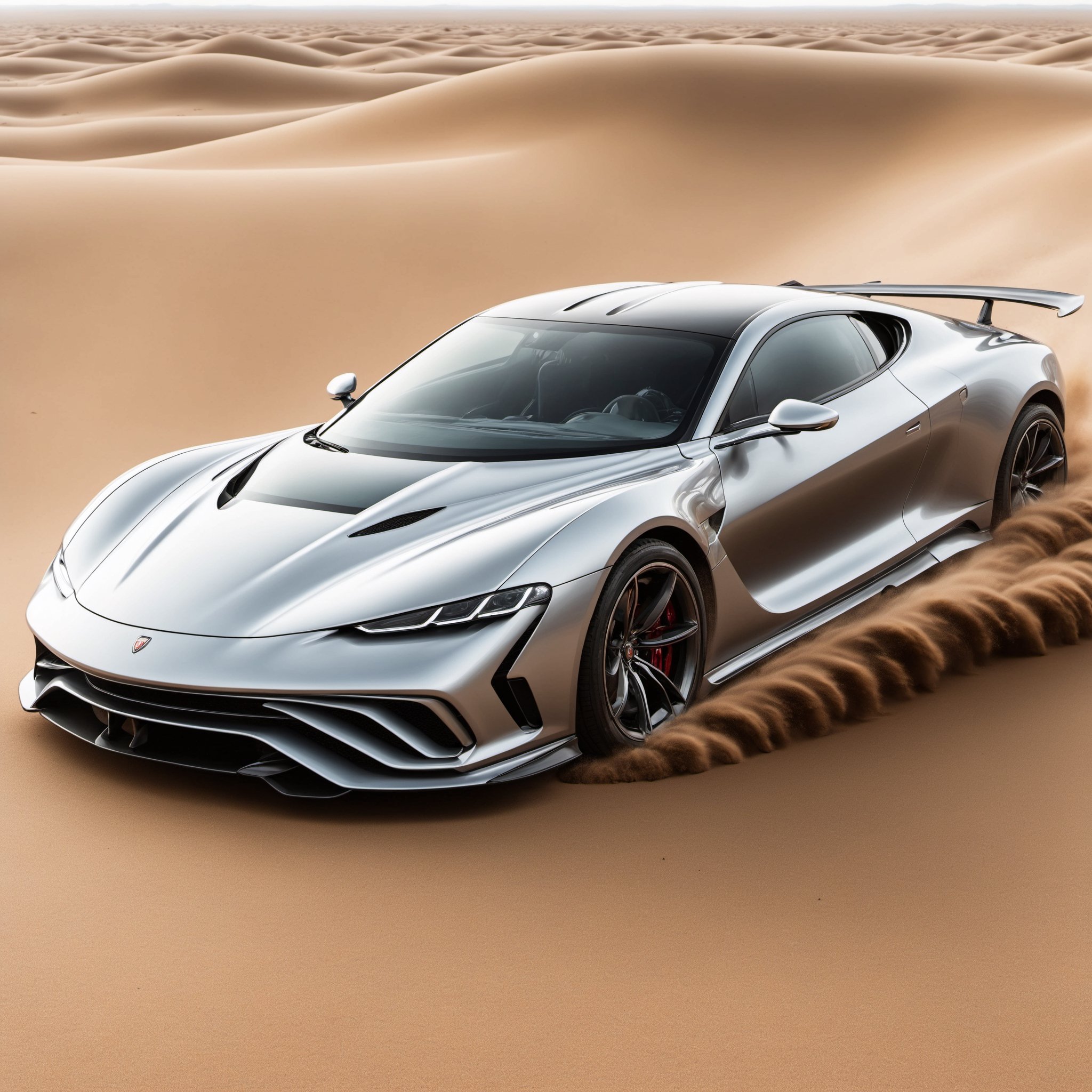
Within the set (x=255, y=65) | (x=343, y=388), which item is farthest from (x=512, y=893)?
(x=255, y=65)

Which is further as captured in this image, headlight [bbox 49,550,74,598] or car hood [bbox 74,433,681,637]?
headlight [bbox 49,550,74,598]

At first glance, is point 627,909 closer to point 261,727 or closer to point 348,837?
point 348,837

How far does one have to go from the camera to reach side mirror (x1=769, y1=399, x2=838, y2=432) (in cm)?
489

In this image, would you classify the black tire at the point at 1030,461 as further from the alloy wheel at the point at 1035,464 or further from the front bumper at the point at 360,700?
the front bumper at the point at 360,700

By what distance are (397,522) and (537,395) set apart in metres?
1.17

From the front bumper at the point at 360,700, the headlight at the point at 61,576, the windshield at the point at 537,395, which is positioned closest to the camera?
the front bumper at the point at 360,700

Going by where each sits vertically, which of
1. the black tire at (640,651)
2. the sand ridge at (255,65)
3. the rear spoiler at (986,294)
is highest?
the rear spoiler at (986,294)

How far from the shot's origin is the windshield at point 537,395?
5117 mm

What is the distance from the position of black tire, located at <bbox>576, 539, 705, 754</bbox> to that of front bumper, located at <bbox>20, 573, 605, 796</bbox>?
89 mm

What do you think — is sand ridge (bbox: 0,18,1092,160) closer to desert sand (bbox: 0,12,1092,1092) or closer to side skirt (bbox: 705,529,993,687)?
desert sand (bbox: 0,12,1092,1092)

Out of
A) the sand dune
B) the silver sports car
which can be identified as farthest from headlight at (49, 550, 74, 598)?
the sand dune

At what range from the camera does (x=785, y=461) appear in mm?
5199

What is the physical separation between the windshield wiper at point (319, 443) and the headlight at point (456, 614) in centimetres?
134

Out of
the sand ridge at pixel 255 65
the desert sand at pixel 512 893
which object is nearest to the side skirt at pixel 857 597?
the desert sand at pixel 512 893
